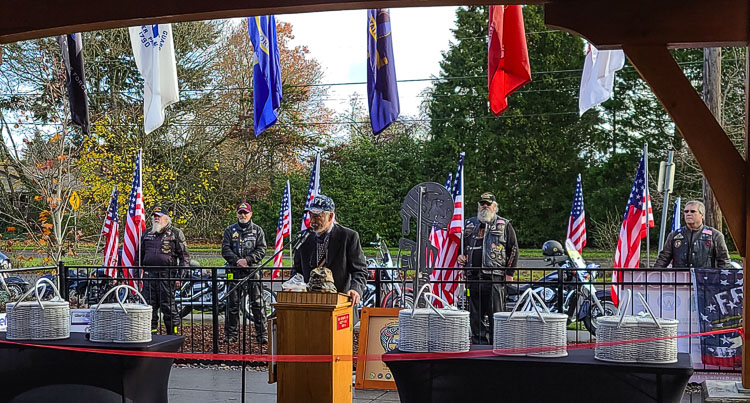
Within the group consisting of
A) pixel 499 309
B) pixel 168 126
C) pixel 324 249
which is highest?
pixel 168 126

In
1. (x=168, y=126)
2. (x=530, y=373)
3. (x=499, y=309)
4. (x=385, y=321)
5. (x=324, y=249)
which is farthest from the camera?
(x=168, y=126)

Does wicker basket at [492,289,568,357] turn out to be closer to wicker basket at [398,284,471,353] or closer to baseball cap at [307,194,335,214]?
wicker basket at [398,284,471,353]

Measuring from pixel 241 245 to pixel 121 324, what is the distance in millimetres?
5986

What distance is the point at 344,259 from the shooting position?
7074 mm

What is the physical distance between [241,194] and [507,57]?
21.6 meters

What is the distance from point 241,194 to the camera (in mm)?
29156

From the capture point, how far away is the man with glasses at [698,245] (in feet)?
31.1

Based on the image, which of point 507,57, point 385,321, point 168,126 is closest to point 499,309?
point 385,321

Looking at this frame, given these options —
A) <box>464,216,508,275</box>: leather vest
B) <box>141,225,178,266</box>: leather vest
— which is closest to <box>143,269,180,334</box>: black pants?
<box>141,225,178,266</box>: leather vest

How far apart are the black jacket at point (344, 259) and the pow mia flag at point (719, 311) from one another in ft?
12.2

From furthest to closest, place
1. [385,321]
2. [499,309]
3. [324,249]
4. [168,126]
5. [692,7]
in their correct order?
[168,126] < [499,309] < [385,321] < [324,249] < [692,7]

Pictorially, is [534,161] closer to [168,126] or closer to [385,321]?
[168,126]

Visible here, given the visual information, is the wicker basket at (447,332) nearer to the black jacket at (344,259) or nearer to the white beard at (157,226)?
the black jacket at (344,259)

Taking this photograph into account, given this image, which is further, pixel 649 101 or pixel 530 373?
pixel 649 101
